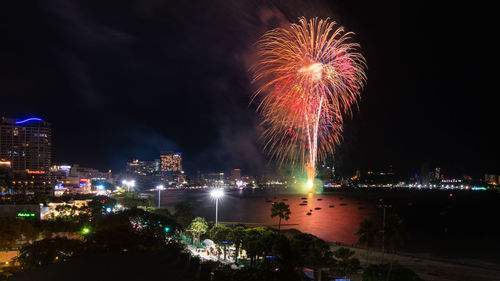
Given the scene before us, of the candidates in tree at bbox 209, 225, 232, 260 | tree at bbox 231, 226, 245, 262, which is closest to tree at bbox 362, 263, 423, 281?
tree at bbox 231, 226, 245, 262

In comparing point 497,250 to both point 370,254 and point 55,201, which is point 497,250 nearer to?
point 370,254

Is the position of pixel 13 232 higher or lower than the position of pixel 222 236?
higher

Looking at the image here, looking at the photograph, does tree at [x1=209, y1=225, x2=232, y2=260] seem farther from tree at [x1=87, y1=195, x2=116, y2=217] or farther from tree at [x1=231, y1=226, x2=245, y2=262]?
tree at [x1=87, y1=195, x2=116, y2=217]

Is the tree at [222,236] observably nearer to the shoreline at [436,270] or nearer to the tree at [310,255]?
the tree at [310,255]

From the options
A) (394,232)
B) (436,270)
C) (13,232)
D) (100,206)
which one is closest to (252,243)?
(394,232)

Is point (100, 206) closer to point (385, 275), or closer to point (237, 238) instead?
point (237, 238)

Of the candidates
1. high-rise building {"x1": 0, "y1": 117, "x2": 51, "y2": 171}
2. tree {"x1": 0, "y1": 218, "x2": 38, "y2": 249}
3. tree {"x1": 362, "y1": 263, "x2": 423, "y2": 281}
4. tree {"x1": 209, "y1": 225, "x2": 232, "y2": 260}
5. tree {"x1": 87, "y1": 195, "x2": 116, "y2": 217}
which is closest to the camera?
tree {"x1": 362, "y1": 263, "x2": 423, "y2": 281}

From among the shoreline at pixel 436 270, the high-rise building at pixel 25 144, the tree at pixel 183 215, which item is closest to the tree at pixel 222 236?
the shoreline at pixel 436 270

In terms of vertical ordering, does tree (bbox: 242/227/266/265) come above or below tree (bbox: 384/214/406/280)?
below
